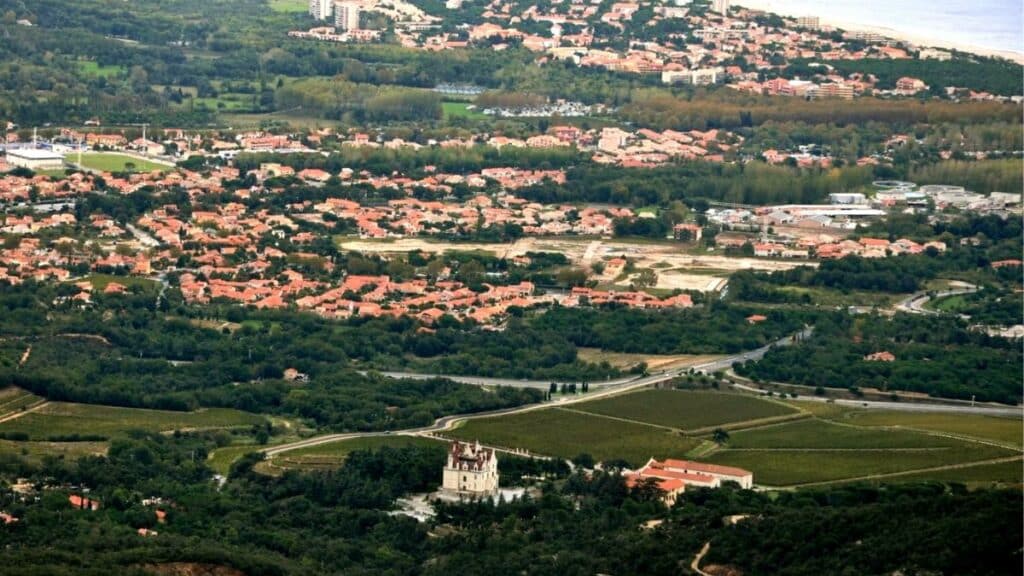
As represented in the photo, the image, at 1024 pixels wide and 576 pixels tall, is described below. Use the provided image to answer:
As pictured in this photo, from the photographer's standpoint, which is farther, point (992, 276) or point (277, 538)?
point (992, 276)

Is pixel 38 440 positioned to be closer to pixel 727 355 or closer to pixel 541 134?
pixel 727 355

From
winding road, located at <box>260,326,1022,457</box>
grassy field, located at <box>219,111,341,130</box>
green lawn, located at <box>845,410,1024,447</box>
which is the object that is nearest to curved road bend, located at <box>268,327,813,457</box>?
winding road, located at <box>260,326,1022,457</box>

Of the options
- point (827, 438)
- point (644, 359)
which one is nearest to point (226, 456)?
point (827, 438)

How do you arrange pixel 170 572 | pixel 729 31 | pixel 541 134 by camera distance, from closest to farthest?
pixel 170 572
pixel 541 134
pixel 729 31

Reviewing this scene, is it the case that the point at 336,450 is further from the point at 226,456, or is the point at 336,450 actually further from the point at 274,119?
the point at 274,119

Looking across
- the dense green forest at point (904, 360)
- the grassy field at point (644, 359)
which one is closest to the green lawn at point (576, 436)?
the grassy field at point (644, 359)

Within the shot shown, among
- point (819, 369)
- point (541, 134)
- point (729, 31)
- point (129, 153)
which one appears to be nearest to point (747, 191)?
point (541, 134)
